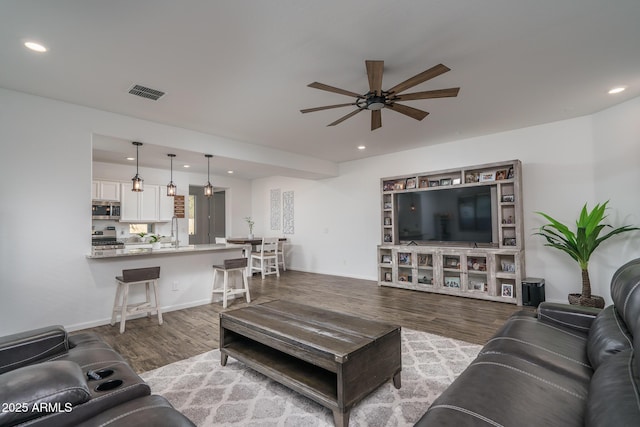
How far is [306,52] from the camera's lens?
8.57 feet

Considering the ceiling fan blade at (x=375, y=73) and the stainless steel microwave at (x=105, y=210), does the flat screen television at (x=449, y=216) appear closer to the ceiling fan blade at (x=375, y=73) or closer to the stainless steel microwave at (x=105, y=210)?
the ceiling fan blade at (x=375, y=73)

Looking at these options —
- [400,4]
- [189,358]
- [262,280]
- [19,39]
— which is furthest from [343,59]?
[262,280]

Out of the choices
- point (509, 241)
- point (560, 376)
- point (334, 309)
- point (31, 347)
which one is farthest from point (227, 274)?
point (509, 241)

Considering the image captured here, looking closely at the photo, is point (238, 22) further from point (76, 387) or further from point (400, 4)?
point (76, 387)

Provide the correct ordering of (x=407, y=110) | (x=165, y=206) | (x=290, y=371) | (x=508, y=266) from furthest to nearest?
(x=165, y=206) < (x=508, y=266) < (x=407, y=110) < (x=290, y=371)

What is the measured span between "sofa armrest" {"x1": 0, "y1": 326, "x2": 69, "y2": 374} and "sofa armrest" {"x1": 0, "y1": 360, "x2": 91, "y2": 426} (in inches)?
28.1

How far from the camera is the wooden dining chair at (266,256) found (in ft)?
22.3

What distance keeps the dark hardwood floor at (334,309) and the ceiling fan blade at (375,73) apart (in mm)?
2633

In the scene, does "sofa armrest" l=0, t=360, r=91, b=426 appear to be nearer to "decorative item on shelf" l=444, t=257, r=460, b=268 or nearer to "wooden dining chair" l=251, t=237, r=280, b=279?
"decorative item on shelf" l=444, t=257, r=460, b=268

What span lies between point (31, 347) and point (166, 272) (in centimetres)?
282

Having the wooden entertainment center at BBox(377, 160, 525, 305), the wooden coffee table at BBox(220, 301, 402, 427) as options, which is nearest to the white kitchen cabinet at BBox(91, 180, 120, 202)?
the wooden coffee table at BBox(220, 301, 402, 427)

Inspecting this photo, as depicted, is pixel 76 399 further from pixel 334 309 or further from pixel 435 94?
pixel 334 309

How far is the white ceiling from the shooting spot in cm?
211

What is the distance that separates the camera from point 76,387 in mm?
1100
